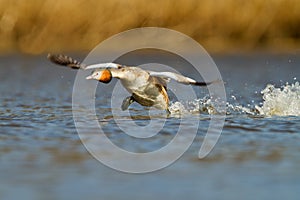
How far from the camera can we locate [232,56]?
20484mm

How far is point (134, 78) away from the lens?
9805mm

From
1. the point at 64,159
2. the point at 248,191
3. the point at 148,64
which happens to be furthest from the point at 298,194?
the point at 148,64

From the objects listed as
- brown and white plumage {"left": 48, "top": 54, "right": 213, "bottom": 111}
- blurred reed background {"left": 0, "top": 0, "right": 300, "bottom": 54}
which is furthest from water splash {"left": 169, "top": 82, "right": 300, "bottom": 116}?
blurred reed background {"left": 0, "top": 0, "right": 300, "bottom": 54}

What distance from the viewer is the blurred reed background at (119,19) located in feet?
66.5

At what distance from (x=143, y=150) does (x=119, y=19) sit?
12762 millimetres

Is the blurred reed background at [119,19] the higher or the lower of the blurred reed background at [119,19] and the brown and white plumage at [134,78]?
the higher

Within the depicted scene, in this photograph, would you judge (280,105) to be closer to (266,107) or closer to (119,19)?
(266,107)

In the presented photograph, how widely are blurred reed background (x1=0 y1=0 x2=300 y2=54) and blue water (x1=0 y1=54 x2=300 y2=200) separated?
7887mm

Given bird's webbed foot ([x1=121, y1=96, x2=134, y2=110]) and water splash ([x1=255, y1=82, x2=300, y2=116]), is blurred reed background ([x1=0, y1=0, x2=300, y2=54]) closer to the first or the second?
bird's webbed foot ([x1=121, y1=96, x2=134, y2=110])

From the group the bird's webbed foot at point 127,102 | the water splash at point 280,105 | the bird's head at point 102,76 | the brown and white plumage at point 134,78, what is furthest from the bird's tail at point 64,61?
the water splash at point 280,105

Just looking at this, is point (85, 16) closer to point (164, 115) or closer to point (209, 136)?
point (164, 115)

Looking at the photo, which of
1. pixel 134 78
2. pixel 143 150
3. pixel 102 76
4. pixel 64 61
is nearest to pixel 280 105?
pixel 134 78

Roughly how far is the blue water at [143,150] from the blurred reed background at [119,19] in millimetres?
7887

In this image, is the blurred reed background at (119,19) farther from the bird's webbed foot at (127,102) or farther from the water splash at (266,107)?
the bird's webbed foot at (127,102)
